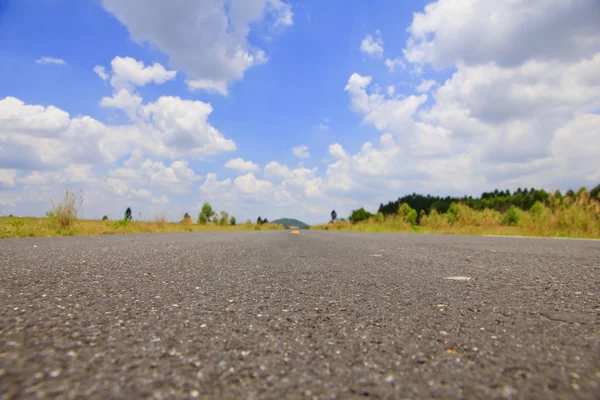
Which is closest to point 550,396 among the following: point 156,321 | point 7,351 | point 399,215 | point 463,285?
point 156,321

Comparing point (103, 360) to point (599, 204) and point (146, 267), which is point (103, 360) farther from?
point (599, 204)

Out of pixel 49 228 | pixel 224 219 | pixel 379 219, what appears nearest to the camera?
pixel 49 228

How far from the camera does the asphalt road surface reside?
31.6 inches

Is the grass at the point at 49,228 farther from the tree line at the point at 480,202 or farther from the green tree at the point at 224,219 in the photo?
the tree line at the point at 480,202

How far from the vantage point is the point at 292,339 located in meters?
1.16

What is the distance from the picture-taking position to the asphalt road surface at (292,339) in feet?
2.64

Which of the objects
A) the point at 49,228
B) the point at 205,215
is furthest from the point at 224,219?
the point at 49,228

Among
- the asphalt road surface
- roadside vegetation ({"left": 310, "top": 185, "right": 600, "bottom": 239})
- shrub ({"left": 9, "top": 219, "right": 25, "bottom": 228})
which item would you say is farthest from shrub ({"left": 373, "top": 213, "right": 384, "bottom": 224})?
the asphalt road surface

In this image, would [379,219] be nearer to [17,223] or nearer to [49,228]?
[49,228]

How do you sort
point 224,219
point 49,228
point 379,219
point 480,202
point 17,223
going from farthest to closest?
point 480,202
point 224,219
point 379,219
point 49,228
point 17,223

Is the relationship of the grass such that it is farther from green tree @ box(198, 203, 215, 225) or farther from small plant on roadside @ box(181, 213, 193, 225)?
green tree @ box(198, 203, 215, 225)

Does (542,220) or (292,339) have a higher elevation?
(542,220)

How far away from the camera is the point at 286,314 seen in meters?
1.49

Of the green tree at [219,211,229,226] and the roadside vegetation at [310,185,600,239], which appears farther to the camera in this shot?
the green tree at [219,211,229,226]
